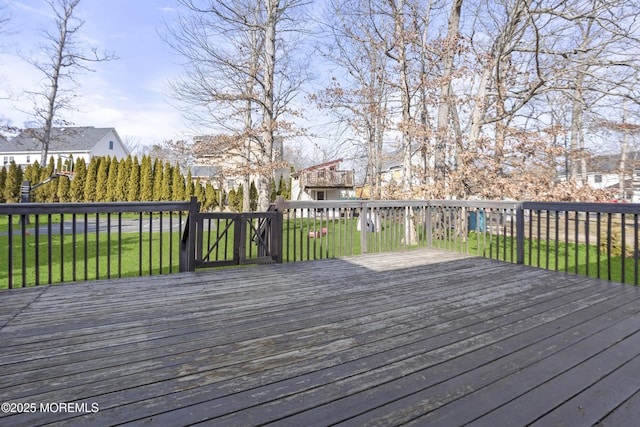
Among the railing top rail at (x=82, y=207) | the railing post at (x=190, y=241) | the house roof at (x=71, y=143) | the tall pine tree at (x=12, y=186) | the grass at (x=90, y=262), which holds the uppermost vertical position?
the house roof at (x=71, y=143)

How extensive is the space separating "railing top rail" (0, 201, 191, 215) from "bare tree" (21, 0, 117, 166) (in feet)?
52.6

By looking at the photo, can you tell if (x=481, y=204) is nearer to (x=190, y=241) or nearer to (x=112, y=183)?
(x=190, y=241)

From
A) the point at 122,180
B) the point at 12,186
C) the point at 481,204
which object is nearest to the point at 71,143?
the point at 12,186

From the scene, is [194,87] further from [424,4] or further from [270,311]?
[270,311]

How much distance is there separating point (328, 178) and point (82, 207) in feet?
70.1

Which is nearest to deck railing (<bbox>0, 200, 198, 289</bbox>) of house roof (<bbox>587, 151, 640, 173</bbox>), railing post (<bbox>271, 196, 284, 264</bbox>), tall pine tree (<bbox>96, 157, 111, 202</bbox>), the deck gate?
the deck gate

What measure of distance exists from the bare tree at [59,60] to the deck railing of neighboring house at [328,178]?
13.1 m

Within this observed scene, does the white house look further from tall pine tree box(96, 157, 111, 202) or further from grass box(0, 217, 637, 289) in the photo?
grass box(0, 217, 637, 289)

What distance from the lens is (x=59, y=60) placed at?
15.7 m

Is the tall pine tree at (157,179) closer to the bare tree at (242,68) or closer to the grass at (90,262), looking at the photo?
the grass at (90,262)

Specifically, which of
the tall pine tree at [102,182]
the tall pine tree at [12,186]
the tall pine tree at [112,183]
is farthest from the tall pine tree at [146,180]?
the tall pine tree at [12,186]

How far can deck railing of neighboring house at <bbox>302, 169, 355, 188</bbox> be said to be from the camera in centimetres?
2386

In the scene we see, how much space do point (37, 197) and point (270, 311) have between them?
78.3ft

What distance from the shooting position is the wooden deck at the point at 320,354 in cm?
133
